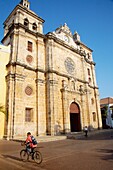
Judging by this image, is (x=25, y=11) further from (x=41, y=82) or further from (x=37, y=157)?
(x=37, y=157)

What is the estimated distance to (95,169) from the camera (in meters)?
5.38

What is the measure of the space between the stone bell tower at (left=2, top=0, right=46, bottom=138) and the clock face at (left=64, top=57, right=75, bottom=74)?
440 cm

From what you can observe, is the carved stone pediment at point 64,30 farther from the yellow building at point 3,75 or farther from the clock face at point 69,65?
the yellow building at point 3,75

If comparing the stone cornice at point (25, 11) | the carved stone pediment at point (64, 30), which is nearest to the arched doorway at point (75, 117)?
the carved stone pediment at point (64, 30)

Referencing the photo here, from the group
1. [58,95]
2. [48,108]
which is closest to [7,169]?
[48,108]

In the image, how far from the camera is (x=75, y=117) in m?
23.2

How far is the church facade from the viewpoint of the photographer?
653 inches

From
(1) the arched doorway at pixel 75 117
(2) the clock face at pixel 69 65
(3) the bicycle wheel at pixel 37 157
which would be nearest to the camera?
(3) the bicycle wheel at pixel 37 157

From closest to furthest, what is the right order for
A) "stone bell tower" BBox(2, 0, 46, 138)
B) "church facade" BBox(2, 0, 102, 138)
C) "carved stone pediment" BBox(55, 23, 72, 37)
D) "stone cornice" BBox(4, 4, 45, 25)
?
"stone bell tower" BBox(2, 0, 46, 138) < "church facade" BBox(2, 0, 102, 138) < "stone cornice" BBox(4, 4, 45, 25) < "carved stone pediment" BBox(55, 23, 72, 37)

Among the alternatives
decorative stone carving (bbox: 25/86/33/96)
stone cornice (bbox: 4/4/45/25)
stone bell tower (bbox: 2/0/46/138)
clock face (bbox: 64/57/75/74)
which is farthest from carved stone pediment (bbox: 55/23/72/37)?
decorative stone carving (bbox: 25/86/33/96)

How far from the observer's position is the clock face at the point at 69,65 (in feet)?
78.0

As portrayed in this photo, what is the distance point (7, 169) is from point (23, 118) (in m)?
10.7

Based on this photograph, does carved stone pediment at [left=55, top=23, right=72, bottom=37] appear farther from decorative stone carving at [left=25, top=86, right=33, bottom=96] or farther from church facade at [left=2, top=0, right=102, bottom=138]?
decorative stone carving at [left=25, top=86, right=33, bottom=96]

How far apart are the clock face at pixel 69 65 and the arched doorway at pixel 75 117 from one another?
18.5ft
